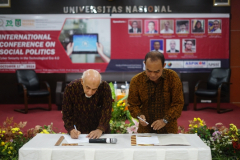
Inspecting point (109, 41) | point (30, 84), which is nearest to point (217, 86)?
→ point (109, 41)

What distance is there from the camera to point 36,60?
25.6ft

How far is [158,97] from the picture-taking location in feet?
7.70

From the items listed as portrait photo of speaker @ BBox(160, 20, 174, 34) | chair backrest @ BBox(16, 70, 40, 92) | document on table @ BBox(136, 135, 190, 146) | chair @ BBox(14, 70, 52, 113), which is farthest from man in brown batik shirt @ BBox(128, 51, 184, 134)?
portrait photo of speaker @ BBox(160, 20, 174, 34)

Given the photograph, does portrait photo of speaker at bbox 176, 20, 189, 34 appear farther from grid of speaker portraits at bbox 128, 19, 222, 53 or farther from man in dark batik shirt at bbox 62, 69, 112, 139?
man in dark batik shirt at bbox 62, 69, 112, 139

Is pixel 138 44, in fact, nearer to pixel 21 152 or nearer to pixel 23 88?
pixel 23 88

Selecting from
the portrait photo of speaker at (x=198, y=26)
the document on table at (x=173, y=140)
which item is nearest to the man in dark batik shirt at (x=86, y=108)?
the document on table at (x=173, y=140)

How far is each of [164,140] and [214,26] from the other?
651cm

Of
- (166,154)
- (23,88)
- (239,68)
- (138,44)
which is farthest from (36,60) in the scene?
(166,154)

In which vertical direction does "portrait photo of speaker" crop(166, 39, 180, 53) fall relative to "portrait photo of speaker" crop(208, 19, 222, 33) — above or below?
below

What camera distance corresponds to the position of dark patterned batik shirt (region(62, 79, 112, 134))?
89.9 inches

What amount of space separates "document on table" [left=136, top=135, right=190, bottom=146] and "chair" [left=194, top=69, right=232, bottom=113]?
4.78 metres

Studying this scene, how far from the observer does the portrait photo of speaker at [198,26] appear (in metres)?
7.71

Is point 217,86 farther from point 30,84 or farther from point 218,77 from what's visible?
point 30,84

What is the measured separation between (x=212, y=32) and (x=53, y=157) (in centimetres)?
698
